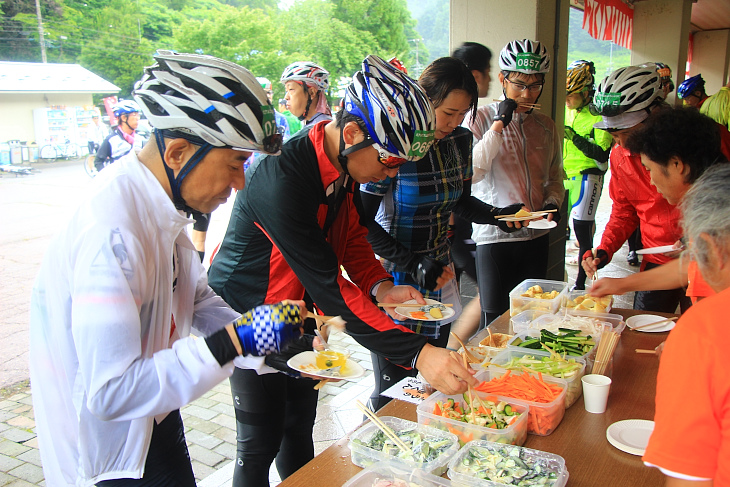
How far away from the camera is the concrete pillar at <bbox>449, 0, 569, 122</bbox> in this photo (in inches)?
178

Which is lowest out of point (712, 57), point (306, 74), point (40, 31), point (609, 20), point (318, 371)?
point (318, 371)

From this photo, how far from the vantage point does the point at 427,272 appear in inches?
93.7

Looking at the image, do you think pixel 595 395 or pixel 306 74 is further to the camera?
pixel 306 74

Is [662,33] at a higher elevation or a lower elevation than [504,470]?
higher

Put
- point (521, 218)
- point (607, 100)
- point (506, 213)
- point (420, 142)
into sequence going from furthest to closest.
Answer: point (607, 100) → point (506, 213) → point (521, 218) → point (420, 142)

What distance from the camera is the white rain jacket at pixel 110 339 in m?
1.09

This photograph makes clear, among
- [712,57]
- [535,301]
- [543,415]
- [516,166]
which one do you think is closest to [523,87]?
[516,166]

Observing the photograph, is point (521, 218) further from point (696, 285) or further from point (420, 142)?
point (420, 142)

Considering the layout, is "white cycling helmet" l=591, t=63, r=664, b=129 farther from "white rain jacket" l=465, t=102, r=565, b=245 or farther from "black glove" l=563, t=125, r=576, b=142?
"black glove" l=563, t=125, r=576, b=142

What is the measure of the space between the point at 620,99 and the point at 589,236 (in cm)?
303

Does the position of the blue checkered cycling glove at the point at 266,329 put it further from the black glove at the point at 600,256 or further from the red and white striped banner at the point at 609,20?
the red and white striped banner at the point at 609,20

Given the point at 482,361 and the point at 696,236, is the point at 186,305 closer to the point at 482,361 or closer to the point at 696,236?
the point at 482,361

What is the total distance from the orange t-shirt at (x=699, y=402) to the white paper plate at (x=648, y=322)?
1.60 m

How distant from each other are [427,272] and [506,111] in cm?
144
